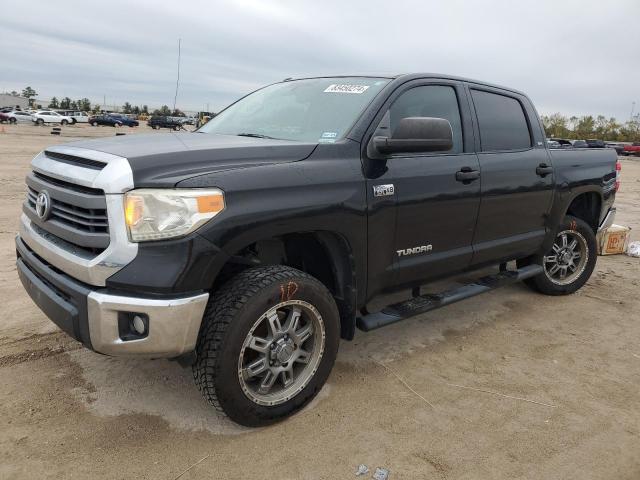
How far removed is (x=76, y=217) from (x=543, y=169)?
11.8ft

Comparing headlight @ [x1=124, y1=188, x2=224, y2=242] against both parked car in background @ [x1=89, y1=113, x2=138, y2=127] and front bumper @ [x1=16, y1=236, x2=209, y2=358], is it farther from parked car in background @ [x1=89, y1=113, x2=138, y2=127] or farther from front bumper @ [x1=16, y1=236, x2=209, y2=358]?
parked car in background @ [x1=89, y1=113, x2=138, y2=127]

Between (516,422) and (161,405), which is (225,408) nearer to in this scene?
(161,405)

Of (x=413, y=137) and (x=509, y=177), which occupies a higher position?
(x=413, y=137)

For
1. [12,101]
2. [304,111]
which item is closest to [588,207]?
[304,111]

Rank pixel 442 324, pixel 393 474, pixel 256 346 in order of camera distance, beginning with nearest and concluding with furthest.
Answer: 1. pixel 393 474
2. pixel 256 346
3. pixel 442 324

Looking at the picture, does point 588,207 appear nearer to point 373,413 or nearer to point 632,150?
point 373,413

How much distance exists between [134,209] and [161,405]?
124 centimetres

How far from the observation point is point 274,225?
8.39 feet

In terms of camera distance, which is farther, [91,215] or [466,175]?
[466,175]

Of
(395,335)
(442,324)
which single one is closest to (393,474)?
(395,335)

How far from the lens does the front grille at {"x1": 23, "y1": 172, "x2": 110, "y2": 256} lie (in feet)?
7.65

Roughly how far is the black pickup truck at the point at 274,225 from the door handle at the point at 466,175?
0.05ft

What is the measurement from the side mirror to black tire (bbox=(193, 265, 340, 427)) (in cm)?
86

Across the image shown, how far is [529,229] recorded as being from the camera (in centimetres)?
436
